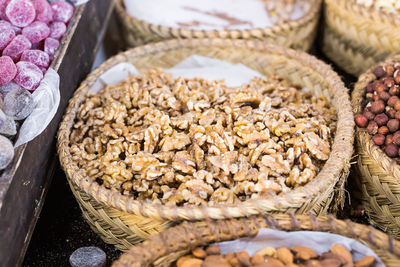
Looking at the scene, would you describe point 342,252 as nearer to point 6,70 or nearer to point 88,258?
point 88,258

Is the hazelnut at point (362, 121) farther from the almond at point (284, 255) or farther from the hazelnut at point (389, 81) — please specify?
the almond at point (284, 255)

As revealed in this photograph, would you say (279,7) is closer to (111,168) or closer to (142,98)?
(142,98)

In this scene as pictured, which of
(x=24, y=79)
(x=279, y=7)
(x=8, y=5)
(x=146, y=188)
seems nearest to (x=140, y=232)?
(x=146, y=188)

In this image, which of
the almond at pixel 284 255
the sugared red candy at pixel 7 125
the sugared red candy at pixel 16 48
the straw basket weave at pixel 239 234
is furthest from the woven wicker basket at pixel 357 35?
the sugared red candy at pixel 7 125

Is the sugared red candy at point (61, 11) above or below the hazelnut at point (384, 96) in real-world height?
below

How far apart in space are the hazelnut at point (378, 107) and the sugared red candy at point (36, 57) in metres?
1.28

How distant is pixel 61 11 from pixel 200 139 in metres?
0.88

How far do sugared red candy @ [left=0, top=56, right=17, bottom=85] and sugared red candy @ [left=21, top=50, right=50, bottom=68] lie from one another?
0.11 metres

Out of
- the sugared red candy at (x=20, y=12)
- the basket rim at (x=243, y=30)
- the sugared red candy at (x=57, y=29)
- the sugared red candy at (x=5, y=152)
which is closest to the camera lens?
the sugared red candy at (x=5, y=152)

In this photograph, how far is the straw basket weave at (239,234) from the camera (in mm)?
1205

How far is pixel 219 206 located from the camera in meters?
1.29

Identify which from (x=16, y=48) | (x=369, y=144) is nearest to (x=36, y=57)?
(x=16, y=48)

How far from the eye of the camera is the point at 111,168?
1.50 m

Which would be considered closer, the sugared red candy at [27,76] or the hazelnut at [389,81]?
the sugared red candy at [27,76]
